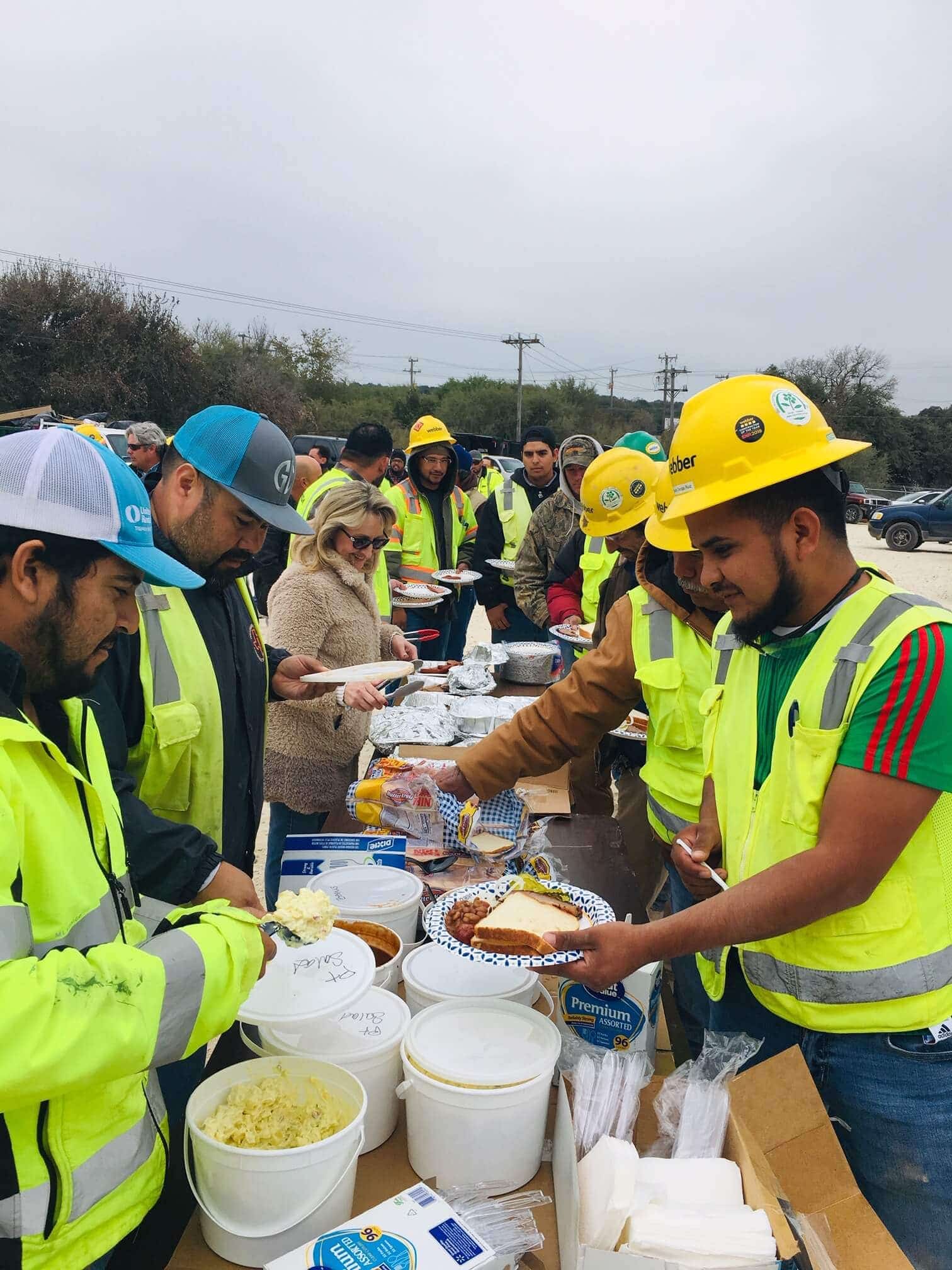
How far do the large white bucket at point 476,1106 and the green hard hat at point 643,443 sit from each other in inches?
152

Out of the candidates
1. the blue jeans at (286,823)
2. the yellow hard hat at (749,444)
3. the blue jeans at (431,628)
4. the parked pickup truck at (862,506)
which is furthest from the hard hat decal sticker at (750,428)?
the parked pickup truck at (862,506)

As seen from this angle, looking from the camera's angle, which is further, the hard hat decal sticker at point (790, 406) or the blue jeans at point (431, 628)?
the blue jeans at point (431, 628)

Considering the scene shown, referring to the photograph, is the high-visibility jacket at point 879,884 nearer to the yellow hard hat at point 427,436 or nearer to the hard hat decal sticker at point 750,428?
the hard hat decal sticker at point 750,428

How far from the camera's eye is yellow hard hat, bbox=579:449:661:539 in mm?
3291

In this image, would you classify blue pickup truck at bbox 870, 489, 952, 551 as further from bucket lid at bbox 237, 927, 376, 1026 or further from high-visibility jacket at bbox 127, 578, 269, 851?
bucket lid at bbox 237, 927, 376, 1026

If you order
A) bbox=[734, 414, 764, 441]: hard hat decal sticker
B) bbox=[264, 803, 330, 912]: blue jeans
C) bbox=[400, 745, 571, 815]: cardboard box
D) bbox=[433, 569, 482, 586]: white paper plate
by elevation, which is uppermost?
bbox=[734, 414, 764, 441]: hard hat decal sticker

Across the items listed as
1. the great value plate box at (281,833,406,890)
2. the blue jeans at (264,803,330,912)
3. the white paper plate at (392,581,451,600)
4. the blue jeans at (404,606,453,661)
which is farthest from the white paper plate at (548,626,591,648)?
the great value plate box at (281,833,406,890)

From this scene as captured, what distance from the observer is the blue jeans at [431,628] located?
6.27m

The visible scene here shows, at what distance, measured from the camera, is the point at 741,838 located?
1.78 metres

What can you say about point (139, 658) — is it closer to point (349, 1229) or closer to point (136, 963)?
point (136, 963)

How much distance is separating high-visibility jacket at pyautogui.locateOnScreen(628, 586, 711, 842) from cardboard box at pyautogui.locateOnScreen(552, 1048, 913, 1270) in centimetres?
113

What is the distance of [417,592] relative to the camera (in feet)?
18.4

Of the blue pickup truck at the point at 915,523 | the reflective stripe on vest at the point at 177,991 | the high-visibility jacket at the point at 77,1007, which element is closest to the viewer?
the high-visibility jacket at the point at 77,1007

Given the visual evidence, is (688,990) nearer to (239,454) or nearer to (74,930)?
(74,930)
